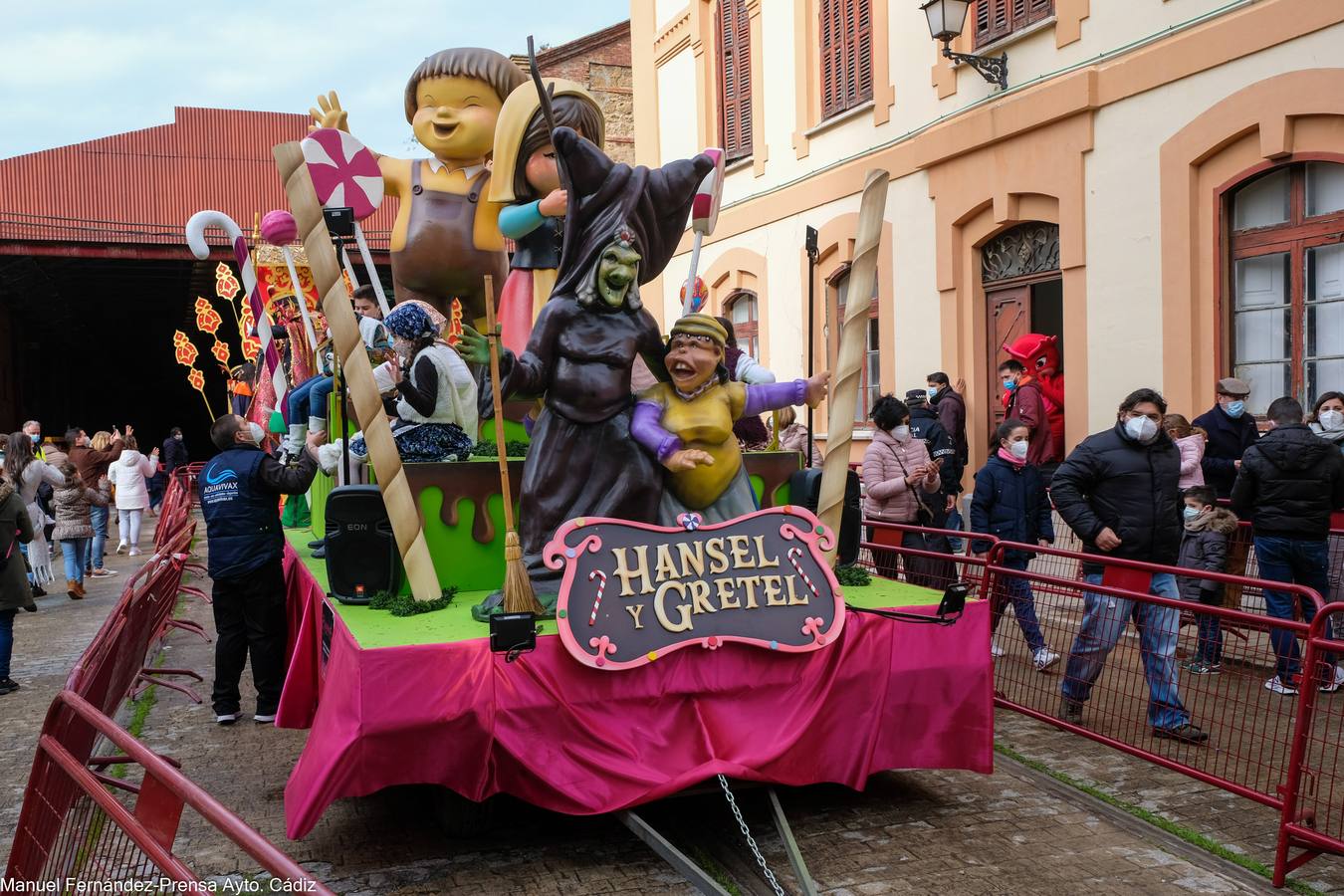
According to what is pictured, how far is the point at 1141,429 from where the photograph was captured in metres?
5.63

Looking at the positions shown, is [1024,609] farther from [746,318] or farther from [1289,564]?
[746,318]

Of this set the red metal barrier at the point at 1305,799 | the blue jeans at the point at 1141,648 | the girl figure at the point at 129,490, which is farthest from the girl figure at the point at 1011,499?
the girl figure at the point at 129,490

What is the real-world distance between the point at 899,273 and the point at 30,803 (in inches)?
394

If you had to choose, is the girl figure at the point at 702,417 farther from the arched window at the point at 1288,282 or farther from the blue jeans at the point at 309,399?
the arched window at the point at 1288,282

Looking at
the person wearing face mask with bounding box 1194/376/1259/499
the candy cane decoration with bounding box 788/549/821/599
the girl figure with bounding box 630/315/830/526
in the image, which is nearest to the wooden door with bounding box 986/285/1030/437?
the person wearing face mask with bounding box 1194/376/1259/499

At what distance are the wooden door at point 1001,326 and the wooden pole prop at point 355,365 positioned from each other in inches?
283

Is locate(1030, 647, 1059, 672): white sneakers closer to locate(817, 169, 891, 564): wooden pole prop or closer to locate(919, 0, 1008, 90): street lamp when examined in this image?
locate(817, 169, 891, 564): wooden pole prop

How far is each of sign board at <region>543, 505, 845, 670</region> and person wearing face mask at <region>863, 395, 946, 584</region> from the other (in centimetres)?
309

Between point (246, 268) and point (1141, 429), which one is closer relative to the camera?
point (1141, 429)

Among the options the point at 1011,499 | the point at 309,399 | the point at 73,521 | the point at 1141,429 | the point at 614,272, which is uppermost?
the point at 614,272

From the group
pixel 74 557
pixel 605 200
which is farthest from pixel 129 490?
pixel 605 200

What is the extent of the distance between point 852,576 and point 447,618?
6.12ft

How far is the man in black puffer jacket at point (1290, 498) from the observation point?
20.3 feet

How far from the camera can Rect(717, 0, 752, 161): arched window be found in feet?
48.4
